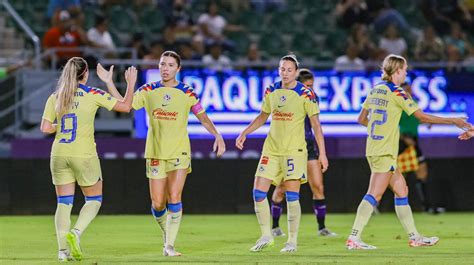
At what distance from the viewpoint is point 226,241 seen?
1492 centimetres

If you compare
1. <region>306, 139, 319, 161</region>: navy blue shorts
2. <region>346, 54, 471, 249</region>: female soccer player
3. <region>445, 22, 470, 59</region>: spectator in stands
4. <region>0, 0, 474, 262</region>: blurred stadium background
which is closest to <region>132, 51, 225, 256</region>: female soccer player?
<region>346, 54, 471, 249</region>: female soccer player

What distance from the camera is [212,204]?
20.8 meters

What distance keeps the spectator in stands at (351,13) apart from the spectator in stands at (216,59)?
11.3 feet

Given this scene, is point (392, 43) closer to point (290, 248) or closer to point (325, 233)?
point (325, 233)

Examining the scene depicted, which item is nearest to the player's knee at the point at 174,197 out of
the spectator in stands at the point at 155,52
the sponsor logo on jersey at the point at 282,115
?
the sponsor logo on jersey at the point at 282,115

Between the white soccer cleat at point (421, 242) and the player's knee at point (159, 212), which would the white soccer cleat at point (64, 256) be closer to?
the player's knee at point (159, 212)

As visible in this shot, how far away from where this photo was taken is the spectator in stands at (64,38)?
72.8ft

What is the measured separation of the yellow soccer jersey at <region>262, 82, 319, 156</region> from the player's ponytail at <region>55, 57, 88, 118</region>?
2357 mm

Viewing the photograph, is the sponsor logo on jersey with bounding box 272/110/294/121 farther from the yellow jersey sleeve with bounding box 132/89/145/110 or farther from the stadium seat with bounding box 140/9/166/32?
the stadium seat with bounding box 140/9/166/32

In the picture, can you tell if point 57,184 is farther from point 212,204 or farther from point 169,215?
point 212,204

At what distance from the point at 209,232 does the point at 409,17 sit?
12074 millimetres

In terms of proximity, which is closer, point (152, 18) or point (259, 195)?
point (259, 195)

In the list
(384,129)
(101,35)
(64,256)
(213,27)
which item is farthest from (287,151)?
(213,27)

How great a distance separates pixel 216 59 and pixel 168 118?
9.73 meters
